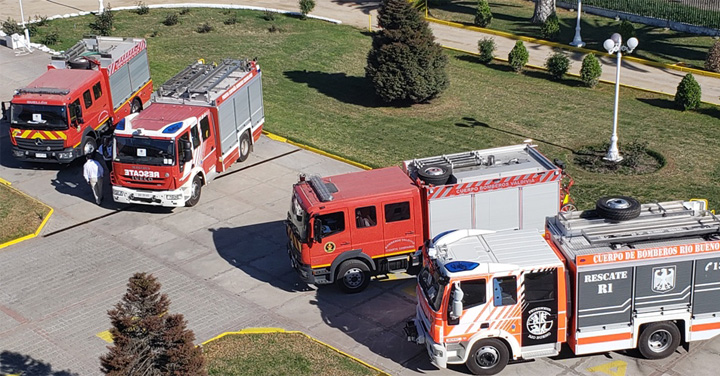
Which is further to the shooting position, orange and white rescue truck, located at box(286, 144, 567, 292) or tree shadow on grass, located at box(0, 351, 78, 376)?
orange and white rescue truck, located at box(286, 144, 567, 292)

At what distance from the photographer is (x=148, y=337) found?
13.3 metres

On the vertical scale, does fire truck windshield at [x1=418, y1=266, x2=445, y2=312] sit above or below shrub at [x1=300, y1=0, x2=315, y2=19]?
below

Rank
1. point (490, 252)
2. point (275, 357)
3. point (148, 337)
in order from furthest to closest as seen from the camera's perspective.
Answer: point (275, 357), point (490, 252), point (148, 337)

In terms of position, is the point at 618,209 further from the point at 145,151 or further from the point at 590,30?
the point at 590,30

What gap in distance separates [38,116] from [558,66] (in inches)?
811

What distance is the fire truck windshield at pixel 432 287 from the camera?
680 inches

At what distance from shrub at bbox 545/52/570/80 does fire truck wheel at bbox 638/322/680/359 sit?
20825 millimetres

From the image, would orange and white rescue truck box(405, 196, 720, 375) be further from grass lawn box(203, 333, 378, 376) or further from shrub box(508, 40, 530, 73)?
shrub box(508, 40, 530, 73)

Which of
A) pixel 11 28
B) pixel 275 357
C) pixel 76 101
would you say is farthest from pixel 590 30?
pixel 275 357

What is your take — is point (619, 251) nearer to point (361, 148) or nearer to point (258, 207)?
point (258, 207)

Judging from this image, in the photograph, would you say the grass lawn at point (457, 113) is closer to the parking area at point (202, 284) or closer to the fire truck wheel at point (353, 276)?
the parking area at point (202, 284)

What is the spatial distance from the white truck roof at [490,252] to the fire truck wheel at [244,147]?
1218 centimetres

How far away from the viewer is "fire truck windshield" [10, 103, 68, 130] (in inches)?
1099

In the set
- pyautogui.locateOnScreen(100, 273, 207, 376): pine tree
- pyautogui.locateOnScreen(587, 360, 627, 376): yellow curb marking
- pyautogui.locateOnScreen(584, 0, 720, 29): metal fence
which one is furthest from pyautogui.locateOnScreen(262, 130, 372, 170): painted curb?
pyautogui.locateOnScreen(584, 0, 720, 29): metal fence
